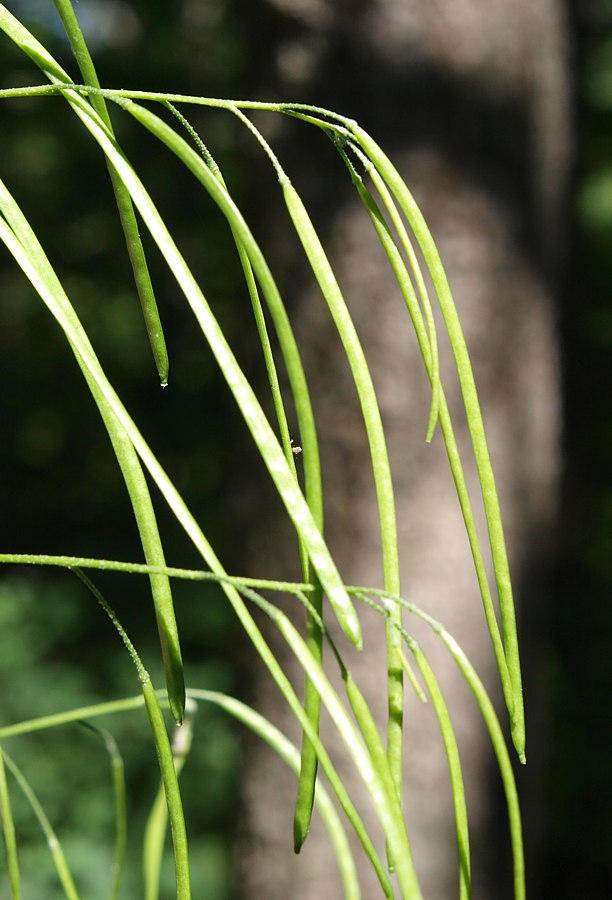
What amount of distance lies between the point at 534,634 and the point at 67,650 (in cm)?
138

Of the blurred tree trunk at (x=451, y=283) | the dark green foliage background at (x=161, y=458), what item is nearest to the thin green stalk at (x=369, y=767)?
the blurred tree trunk at (x=451, y=283)

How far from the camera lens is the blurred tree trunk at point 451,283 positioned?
2.95 ft

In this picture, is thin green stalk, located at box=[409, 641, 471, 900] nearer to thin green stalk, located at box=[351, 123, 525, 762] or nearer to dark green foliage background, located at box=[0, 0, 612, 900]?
thin green stalk, located at box=[351, 123, 525, 762]

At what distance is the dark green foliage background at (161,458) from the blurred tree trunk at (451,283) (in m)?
0.10

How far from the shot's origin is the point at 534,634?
1076 mm

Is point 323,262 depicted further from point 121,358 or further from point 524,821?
point 121,358

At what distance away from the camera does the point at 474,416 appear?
0.64 ft

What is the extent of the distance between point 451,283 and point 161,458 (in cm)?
240

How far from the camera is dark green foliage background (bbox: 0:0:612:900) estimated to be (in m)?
1.63

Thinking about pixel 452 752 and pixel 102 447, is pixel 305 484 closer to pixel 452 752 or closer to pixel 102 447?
pixel 452 752

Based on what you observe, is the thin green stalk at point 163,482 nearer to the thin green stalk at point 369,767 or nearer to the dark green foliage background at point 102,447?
the thin green stalk at point 369,767

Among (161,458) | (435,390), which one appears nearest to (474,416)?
(435,390)

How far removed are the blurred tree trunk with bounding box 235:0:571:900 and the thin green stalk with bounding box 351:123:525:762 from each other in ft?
2.26

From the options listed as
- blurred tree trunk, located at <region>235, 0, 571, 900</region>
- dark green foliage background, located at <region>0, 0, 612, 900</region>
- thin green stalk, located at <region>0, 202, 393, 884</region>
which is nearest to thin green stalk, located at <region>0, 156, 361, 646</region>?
thin green stalk, located at <region>0, 202, 393, 884</region>
